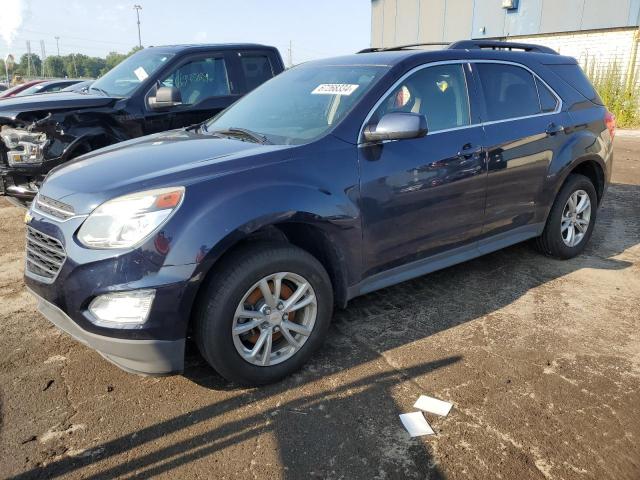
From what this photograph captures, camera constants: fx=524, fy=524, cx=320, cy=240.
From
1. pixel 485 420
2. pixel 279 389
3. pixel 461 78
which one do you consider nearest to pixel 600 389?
pixel 485 420

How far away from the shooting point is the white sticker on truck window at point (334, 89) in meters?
3.45

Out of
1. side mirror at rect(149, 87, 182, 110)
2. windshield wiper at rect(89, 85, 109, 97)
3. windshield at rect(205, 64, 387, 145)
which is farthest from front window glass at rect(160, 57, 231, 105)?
windshield at rect(205, 64, 387, 145)

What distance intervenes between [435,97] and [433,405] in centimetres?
210

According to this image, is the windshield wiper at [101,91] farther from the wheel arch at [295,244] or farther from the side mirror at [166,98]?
the wheel arch at [295,244]

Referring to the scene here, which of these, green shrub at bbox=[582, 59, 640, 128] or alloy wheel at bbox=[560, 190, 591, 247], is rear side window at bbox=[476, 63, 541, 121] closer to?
alloy wheel at bbox=[560, 190, 591, 247]

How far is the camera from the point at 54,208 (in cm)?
278

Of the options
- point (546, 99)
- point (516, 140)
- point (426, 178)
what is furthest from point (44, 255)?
point (546, 99)

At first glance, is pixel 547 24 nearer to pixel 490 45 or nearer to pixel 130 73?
pixel 490 45

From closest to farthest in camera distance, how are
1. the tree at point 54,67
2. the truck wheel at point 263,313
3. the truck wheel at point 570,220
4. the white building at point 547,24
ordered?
the truck wheel at point 263,313 < the truck wheel at point 570,220 < the white building at point 547,24 < the tree at point 54,67

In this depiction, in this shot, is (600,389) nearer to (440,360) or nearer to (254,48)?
(440,360)

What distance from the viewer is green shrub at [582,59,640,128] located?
52.2ft

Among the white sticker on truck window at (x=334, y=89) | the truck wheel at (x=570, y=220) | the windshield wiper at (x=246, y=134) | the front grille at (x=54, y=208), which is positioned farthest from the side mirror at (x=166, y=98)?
the truck wheel at (x=570, y=220)

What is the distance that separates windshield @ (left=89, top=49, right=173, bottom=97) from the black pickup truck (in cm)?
1

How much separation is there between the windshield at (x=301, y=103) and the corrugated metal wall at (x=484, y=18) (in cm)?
1646
